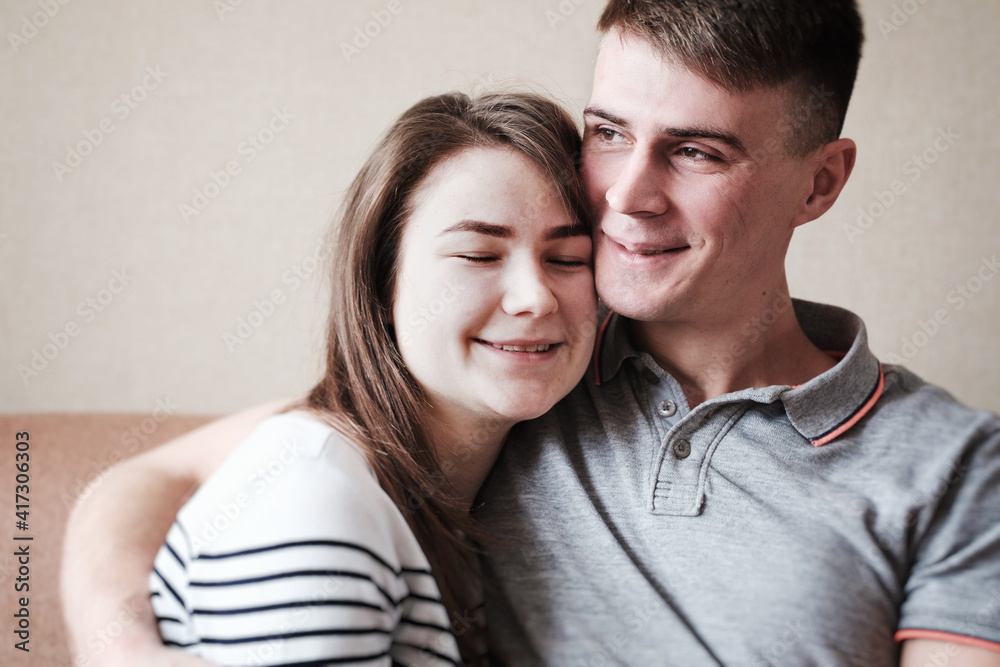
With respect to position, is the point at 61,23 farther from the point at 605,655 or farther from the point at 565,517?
the point at 605,655

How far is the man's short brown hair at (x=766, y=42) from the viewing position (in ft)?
3.38

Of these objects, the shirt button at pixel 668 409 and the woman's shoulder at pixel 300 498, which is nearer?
the woman's shoulder at pixel 300 498

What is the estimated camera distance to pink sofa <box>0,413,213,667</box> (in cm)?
135

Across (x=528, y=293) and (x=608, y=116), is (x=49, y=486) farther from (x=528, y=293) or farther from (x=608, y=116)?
(x=608, y=116)

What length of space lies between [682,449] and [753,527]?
0.45 ft

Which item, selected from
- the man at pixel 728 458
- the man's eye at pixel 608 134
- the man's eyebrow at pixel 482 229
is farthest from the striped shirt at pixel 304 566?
the man's eye at pixel 608 134

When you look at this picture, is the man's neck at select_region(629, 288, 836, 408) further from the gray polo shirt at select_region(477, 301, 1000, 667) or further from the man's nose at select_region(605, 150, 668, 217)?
the man's nose at select_region(605, 150, 668, 217)

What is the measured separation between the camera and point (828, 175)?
1.21 meters

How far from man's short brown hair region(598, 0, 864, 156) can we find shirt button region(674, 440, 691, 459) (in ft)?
1.44

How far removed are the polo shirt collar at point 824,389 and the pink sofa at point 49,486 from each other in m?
0.81

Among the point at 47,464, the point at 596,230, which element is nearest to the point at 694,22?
the point at 596,230

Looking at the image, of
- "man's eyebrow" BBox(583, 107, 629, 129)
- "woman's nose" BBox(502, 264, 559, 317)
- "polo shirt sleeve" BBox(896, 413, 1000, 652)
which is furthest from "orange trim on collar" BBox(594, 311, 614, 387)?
"polo shirt sleeve" BBox(896, 413, 1000, 652)

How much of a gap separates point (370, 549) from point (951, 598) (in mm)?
715

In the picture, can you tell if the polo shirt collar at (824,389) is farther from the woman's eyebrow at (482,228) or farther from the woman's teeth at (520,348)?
the woman's eyebrow at (482,228)
